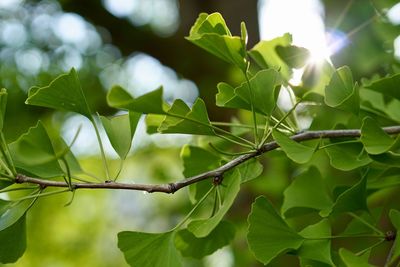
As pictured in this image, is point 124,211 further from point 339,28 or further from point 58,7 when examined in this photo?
point 339,28

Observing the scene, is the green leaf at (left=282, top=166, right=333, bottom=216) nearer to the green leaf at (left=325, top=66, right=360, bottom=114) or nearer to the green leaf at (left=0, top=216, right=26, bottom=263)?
the green leaf at (left=325, top=66, right=360, bottom=114)

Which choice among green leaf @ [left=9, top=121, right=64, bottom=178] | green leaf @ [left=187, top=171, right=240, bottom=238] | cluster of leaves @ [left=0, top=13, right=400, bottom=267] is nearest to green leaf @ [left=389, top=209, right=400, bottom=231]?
cluster of leaves @ [left=0, top=13, right=400, bottom=267]

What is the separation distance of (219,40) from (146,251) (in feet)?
0.58

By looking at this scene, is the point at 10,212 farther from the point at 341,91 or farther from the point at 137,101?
the point at 341,91

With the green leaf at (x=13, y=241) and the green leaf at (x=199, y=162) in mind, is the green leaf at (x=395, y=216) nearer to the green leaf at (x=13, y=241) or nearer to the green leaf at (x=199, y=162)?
the green leaf at (x=199, y=162)

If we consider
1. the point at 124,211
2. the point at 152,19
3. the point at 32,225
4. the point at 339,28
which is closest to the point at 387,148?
the point at 339,28

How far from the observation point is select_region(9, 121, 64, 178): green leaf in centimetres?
34

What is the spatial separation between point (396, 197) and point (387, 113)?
0.33 m

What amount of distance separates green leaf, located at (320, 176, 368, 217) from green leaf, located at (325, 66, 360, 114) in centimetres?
7

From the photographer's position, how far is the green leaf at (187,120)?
409 mm

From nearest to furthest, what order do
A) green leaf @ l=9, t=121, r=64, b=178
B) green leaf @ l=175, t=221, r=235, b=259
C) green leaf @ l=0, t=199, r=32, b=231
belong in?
green leaf @ l=9, t=121, r=64, b=178 < green leaf @ l=0, t=199, r=32, b=231 < green leaf @ l=175, t=221, r=235, b=259

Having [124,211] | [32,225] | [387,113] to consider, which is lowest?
[124,211]

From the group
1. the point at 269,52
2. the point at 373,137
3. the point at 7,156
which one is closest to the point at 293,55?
the point at 269,52

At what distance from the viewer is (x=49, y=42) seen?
1580mm
